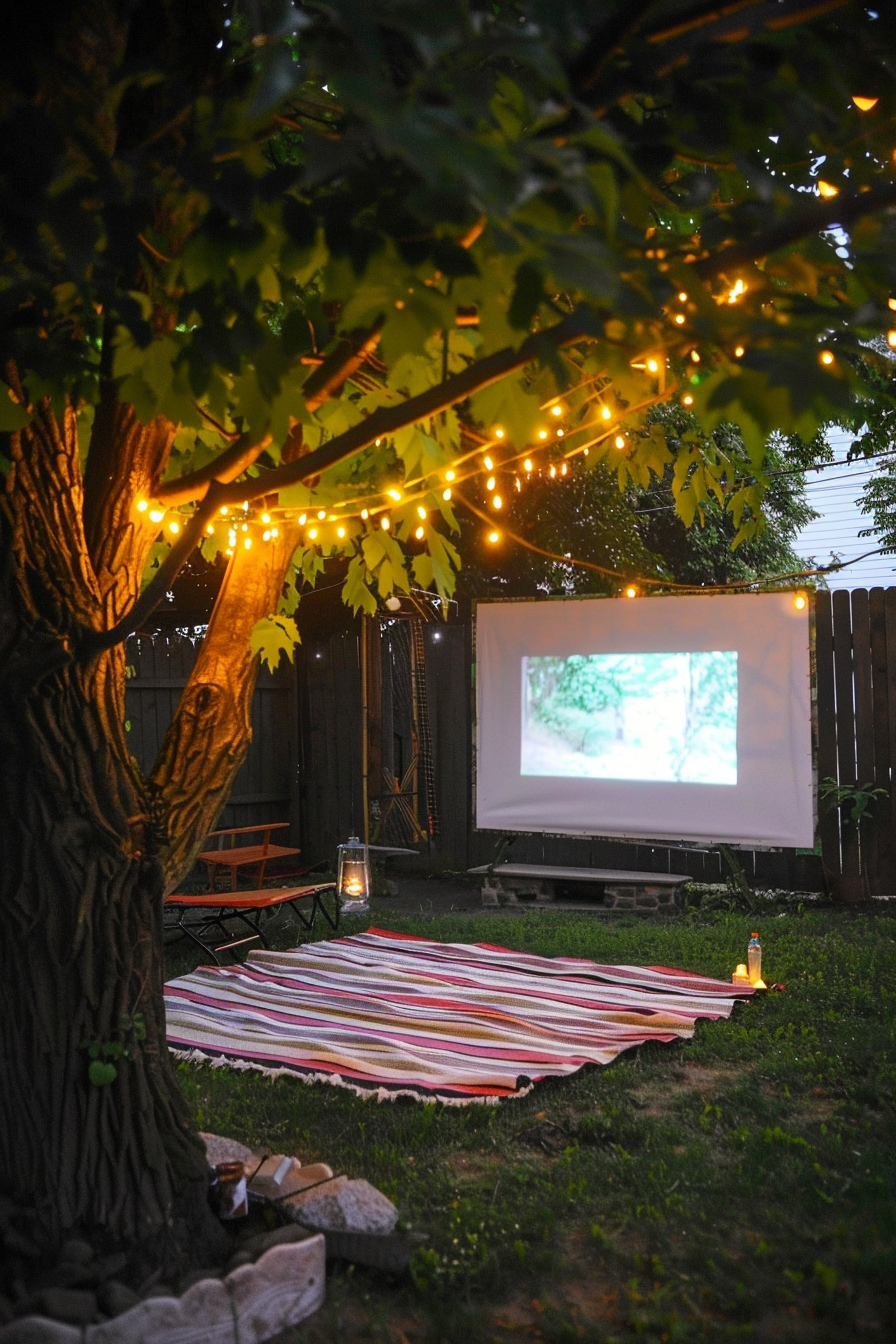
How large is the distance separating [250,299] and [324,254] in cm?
13

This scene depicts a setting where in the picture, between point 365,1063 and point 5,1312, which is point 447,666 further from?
point 5,1312

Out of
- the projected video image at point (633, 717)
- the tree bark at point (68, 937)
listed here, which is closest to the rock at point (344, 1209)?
the tree bark at point (68, 937)

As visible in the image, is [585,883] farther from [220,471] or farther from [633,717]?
[220,471]

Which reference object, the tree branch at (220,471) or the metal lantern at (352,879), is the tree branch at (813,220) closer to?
the tree branch at (220,471)

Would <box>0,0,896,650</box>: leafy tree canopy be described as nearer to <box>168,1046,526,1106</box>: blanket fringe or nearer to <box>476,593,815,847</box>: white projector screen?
<box>168,1046,526,1106</box>: blanket fringe

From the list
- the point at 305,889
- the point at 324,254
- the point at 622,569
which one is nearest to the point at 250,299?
the point at 324,254

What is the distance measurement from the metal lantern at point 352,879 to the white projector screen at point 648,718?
71.0 inches

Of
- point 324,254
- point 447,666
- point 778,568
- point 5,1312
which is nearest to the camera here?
point 324,254

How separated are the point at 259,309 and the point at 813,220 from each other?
1206 mm

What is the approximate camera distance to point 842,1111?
3461 millimetres

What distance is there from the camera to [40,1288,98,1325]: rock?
6.51 ft

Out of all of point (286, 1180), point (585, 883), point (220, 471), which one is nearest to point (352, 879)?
point (585, 883)

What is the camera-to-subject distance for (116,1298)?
2057mm

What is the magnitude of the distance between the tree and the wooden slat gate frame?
5.01 meters
